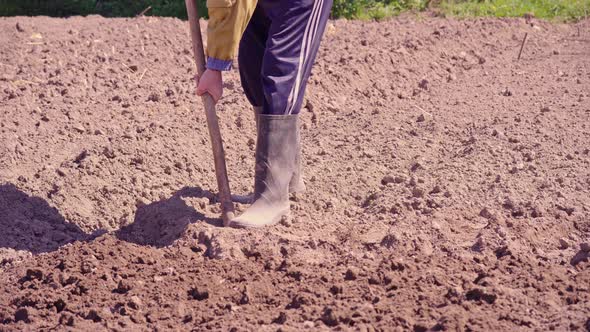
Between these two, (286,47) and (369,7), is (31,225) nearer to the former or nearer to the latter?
(286,47)

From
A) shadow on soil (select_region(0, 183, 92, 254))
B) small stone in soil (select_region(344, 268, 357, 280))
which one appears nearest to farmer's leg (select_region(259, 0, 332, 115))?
small stone in soil (select_region(344, 268, 357, 280))

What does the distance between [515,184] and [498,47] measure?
2998 mm

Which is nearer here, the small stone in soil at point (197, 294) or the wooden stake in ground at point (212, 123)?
the small stone in soil at point (197, 294)

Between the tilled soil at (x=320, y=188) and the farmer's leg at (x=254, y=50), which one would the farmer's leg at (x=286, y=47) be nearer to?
the farmer's leg at (x=254, y=50)

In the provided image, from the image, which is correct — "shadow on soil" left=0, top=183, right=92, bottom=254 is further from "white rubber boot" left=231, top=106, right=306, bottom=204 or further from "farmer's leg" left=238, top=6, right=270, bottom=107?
"farmer's leg" left=238, top=6, right=270, bottom=107

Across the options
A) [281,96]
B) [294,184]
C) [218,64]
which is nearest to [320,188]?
[294,184]

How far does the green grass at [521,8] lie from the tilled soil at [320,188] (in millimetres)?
997

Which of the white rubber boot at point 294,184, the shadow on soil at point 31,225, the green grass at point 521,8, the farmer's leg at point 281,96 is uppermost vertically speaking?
the farmer's leg at point 281,96

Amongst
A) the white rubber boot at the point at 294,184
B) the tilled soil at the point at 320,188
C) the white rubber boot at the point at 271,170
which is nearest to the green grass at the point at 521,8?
the tilled soil at the point at 320,188

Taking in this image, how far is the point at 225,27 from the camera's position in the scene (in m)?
3.88

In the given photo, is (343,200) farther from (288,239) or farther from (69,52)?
(69,52)

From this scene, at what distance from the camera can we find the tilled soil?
11.7ft

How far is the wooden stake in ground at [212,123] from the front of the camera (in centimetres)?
414

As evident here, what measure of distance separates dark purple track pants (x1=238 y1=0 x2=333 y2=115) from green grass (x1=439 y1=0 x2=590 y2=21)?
4.67 meters
